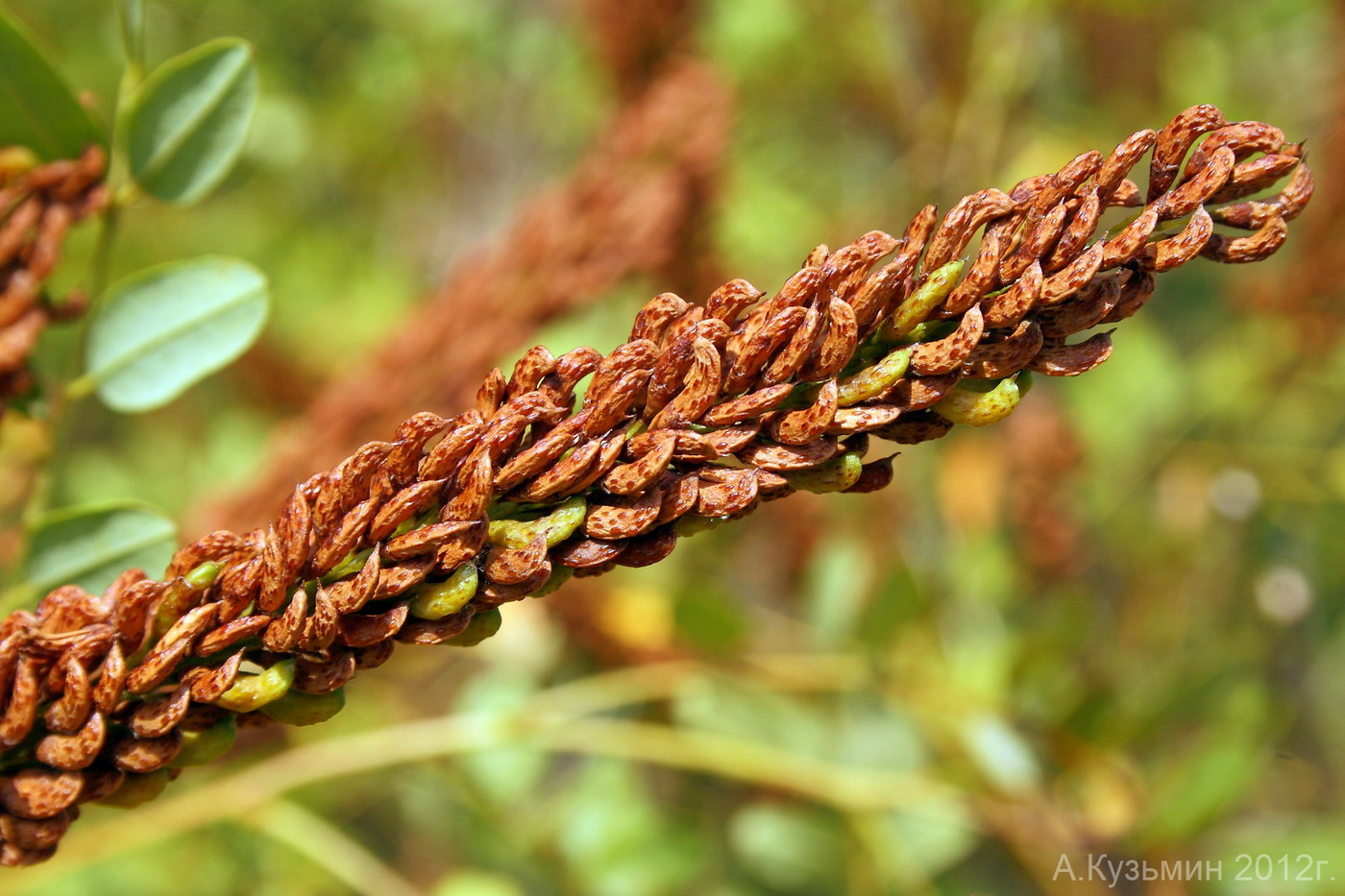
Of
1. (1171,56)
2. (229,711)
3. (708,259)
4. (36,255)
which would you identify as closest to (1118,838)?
(708,259)

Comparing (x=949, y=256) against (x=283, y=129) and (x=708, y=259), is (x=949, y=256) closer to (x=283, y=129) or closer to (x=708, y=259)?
(x=708, y=259)

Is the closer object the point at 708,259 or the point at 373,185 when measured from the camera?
the point at 708,259

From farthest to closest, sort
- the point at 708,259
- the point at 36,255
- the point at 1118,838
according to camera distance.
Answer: the point at 708,259, the point at 1118,838, the point at 36,255

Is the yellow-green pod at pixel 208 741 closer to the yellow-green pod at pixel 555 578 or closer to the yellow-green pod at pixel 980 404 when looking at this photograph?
the yellow-green pod at pixel 555 578

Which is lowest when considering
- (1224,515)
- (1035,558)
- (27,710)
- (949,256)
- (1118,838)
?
(27,710)

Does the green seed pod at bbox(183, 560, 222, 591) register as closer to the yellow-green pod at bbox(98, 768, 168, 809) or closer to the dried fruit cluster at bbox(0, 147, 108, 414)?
the yellow-green pod at bbox(98, 768, 168, 809)

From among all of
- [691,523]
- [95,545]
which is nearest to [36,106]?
[95,545]

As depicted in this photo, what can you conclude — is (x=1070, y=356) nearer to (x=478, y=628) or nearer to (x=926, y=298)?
(x=926, y=298)
